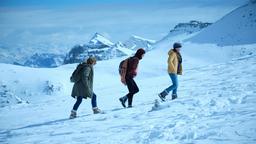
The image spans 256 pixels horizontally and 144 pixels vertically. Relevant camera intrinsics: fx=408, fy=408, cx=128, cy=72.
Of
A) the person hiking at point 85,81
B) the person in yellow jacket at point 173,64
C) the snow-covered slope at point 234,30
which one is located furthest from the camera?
the snow-covered slope at point 234,30

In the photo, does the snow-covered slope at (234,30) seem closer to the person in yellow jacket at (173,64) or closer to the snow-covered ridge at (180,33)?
the snow-covered ridge at (180,33)

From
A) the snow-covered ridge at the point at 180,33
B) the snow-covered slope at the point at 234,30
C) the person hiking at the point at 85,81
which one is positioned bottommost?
the person hiking at the point at 85,81

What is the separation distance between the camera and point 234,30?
83.4 m

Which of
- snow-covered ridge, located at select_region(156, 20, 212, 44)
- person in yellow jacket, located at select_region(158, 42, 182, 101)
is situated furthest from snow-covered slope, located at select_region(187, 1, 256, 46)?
person in yellow jacket, located at select_region(158, 42, 182, 101)

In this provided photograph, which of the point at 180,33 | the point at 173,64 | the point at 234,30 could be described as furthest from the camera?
the point at 180,33

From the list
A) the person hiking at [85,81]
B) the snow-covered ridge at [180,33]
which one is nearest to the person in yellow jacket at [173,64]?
the person hiking at [85,81]

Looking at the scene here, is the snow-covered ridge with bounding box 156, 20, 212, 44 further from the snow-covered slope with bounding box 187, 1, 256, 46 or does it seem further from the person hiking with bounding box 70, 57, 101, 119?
the person hiking with bounding box 70, 57, 101, 119

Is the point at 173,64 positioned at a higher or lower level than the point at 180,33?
lower

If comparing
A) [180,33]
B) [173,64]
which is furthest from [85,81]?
[180,33]

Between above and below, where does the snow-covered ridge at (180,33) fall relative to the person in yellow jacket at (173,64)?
Result: above

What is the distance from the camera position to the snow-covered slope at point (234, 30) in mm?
77438

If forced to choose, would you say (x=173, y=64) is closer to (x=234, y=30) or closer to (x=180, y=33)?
(x=234, y=30)

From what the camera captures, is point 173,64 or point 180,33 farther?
point 180,33

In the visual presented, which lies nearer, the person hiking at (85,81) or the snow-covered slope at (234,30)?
the person hiking at (85,81)
